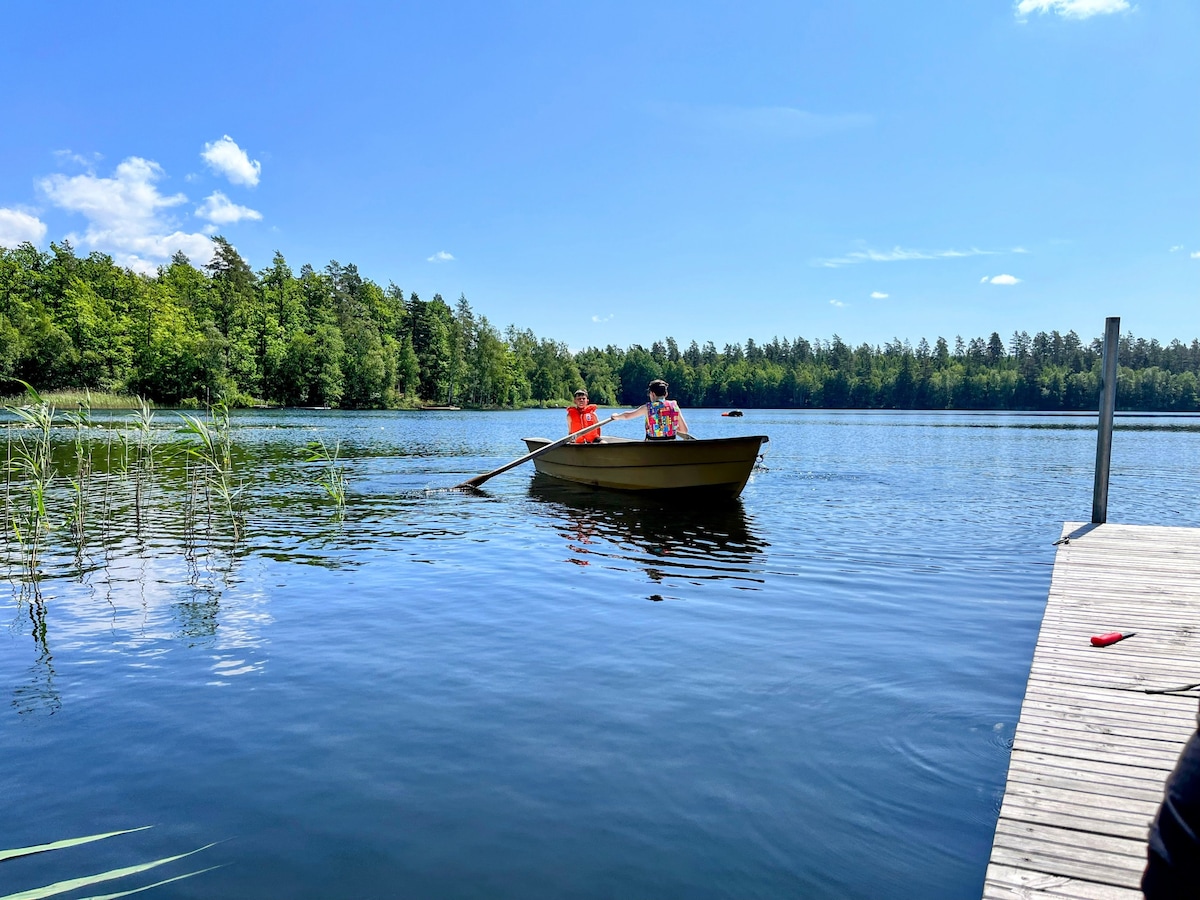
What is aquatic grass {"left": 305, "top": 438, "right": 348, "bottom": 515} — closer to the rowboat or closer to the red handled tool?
the rowboat

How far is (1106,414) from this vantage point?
1056 cm

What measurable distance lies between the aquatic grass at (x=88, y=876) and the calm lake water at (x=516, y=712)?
66 mm

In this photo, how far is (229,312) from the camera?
85438 mm

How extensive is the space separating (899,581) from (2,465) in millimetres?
22305

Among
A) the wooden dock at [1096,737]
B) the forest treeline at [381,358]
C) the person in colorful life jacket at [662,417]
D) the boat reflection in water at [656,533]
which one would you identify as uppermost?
the forest treeline at [381,358]

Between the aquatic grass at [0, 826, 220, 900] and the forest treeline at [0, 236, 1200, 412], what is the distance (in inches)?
2375

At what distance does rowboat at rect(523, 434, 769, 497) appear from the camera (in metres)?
15.5

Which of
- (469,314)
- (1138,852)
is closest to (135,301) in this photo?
(469,314)

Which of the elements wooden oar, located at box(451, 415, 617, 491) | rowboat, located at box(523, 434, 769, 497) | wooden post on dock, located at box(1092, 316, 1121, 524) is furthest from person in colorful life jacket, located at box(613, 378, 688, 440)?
wooden post on dock, located at box(1092, 316, 1121, 524)

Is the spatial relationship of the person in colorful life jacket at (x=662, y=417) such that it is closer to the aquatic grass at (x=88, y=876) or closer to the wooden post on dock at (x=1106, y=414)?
the wooden post on dock at (x=1106, y=414)

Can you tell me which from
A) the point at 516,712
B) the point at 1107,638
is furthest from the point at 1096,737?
the point at 516,712

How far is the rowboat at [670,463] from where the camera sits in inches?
610

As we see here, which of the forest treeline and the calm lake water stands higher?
the forest treeline

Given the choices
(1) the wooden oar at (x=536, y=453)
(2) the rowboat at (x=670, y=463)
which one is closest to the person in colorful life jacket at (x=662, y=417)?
(2) the rowboat at (x=670, y=463)
